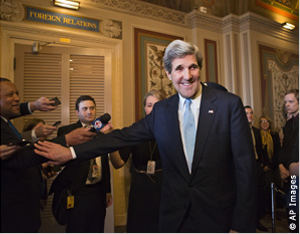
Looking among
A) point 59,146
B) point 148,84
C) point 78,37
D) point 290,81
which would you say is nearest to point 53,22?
point 78,37

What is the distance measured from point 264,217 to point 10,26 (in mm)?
4158

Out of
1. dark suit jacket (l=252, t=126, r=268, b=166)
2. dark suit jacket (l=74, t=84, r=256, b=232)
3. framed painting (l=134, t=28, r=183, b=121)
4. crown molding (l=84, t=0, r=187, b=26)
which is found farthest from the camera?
framed painting (l=134, t=28, r=183, b=121)

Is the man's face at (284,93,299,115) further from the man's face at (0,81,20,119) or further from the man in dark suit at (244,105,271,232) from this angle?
the man's face at (0,81,20,119)

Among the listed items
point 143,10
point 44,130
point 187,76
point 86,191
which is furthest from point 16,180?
point 143,10

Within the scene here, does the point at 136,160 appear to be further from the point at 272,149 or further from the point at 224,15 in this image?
the point at 224,15

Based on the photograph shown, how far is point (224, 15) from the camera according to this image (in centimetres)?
477

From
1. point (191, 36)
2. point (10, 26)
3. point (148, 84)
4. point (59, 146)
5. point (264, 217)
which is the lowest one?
point (264, 217)

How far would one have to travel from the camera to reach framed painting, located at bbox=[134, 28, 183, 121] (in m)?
3.95

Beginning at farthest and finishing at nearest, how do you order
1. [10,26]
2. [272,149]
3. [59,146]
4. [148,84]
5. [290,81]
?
[290,81] → [148,84] → [272,149] → [10,26] → [59,146]

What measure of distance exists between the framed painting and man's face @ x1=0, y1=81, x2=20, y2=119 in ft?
8.24

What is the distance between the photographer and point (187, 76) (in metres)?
1.38

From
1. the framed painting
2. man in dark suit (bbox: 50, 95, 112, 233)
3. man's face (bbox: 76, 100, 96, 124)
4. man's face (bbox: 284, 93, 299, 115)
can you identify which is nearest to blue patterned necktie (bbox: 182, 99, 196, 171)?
man in dark suit (bbox: 50, 95, 112, 233)

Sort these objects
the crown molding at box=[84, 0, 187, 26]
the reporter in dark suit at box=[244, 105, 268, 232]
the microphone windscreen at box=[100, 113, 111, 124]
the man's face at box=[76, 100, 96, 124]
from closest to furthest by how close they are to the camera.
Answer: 1. the microphone windscreen at box=[100, 113, 111, 124]
2. the man's face at box=[76, 100, 96, 124]
3. the reporter in dark suit at box=[244, 105, 268, 232]
4. the crown molding at box=[84, 0, 187, 26]

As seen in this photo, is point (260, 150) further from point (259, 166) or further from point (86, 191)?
point (86, 191)
